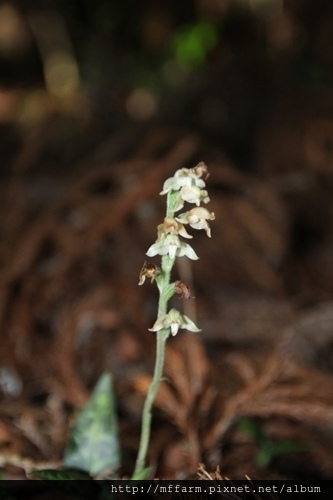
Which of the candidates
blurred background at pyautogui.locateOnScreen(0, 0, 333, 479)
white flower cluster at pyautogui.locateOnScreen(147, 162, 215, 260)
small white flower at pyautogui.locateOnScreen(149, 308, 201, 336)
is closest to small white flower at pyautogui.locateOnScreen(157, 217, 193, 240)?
white flower cluster at pyautogui.locateOnScreen(147, 162, 215, 260)

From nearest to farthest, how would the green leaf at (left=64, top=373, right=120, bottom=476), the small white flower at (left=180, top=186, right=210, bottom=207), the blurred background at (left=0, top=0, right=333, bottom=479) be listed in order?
the small white flower at (left=180, top=186, right=210, bottom=207)
the green leaf at (left=64, top=373, right=120, bottom=476)
the blurred background at (left=0, top=0, right=333, bottom=479)

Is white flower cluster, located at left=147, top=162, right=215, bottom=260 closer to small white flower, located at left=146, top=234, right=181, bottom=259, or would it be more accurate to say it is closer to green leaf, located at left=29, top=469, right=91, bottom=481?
small white flower, located at left=146, top=234, right=181, bottom=259

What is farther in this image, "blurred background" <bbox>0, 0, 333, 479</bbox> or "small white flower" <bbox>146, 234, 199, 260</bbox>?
"blurred background" <bbox>0, 0, 333, 479</bbox>

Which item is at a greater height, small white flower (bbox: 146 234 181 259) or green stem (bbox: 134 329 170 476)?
small white flower (bbox: 146 234 181 259)

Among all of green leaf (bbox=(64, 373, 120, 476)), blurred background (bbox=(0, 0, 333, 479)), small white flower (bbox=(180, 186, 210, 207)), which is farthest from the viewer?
blurred background (bbox=(0, 0, 333, 479))

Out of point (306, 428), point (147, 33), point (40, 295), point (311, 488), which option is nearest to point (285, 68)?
point (147, 33)

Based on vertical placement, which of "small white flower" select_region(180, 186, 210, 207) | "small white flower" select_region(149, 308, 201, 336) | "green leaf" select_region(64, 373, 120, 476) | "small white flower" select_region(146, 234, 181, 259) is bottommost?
"green leaf" select_region(64, 373, 120, 476)
